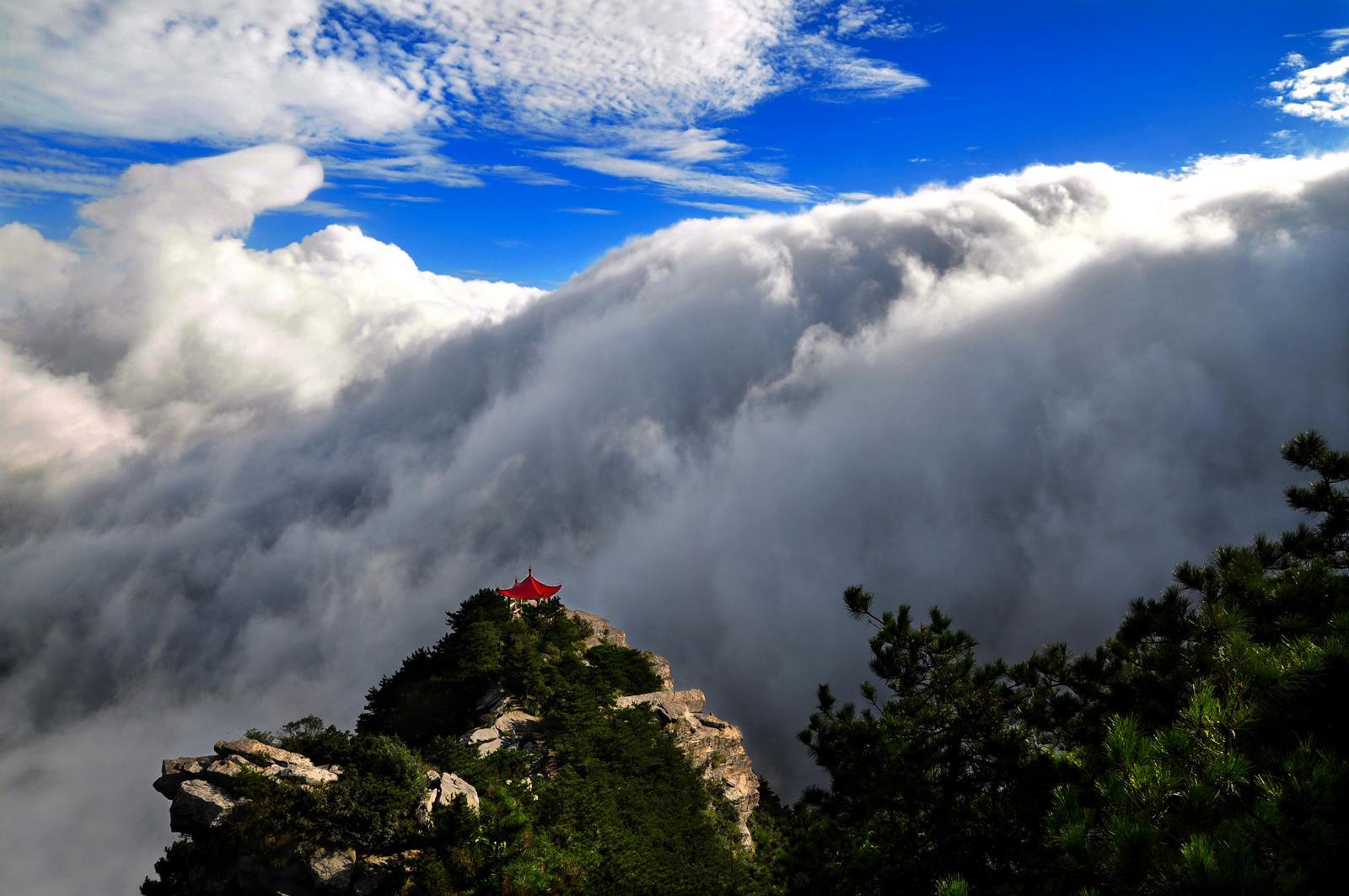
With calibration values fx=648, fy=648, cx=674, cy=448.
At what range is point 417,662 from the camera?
3906 centimetres

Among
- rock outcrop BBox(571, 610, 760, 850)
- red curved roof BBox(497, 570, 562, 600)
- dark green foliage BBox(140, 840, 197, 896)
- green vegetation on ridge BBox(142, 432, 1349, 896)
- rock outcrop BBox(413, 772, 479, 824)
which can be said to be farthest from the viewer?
red curved roof BBox(497, 570, 562, 600)

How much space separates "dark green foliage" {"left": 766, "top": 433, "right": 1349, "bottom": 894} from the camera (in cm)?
835

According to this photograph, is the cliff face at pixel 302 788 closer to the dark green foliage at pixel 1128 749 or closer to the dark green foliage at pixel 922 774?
the dark green foliage at pixel 1128 749

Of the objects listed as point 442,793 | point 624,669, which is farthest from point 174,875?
point 624,669

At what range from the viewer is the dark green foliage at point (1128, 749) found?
8.35m

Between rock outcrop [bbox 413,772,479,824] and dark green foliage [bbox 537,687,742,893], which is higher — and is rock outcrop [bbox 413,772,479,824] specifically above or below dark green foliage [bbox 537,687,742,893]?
above

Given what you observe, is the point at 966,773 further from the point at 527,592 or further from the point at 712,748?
the point at 527,592

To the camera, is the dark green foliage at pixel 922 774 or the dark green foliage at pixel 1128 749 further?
the dark green foliage at pixel 922 774

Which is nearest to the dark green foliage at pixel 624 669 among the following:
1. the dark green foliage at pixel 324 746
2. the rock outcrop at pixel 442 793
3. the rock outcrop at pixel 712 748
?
the rock outcrop at pixel 712 748

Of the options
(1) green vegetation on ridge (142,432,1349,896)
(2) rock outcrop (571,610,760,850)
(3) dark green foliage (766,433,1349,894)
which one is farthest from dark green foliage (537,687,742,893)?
(3) dark green foliage (766,433,1349,894)

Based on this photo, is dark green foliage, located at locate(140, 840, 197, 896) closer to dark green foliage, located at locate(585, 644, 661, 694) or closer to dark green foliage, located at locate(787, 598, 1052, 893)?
dark green foliage, located at locate(585, 644, 661, 694)

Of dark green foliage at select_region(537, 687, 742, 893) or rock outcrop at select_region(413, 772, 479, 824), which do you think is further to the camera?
dark green foliage at select_region(537, 687, 742, 893)

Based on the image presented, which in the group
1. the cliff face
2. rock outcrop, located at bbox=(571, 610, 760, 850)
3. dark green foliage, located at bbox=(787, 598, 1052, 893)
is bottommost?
rock outcrop, located at bbox=(571, 610, 760, 850)

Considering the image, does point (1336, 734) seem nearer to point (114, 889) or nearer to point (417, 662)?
point (417, 662)
